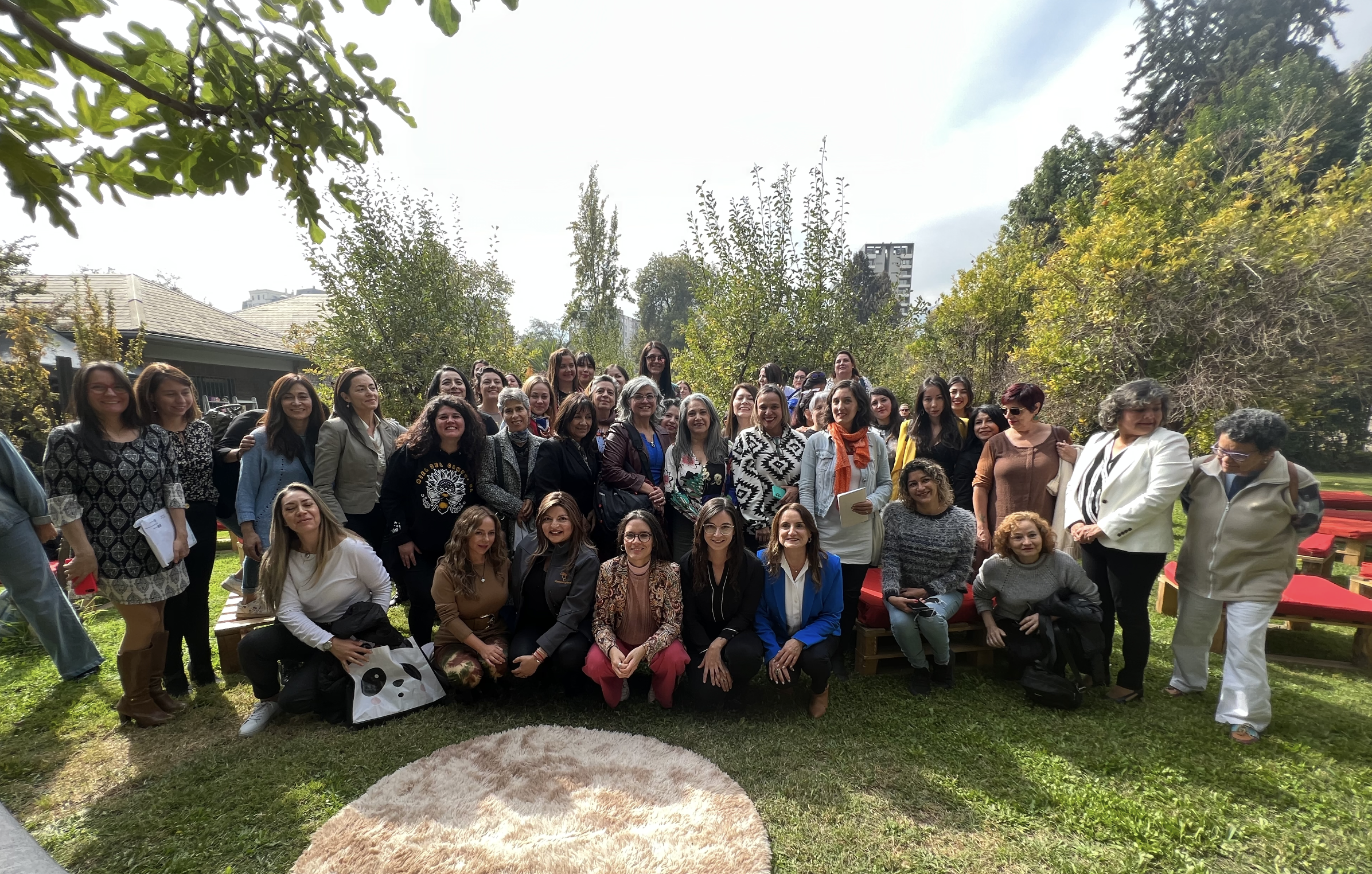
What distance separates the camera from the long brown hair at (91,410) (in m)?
3.13

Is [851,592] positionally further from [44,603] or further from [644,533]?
[44,603]

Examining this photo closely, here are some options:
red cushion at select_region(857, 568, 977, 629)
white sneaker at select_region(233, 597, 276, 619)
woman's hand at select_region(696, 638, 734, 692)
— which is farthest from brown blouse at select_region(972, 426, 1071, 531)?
white sneaker at select_region(233, 597, 276, 619)

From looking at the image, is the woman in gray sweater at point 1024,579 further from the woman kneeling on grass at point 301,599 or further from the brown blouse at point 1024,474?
the woman kneeling on grass at point 301,599

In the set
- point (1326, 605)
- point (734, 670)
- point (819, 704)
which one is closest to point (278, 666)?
point (734, 670)

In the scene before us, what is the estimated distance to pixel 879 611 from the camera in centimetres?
407

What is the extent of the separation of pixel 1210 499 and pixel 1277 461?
0.38m

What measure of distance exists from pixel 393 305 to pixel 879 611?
30.5 ft

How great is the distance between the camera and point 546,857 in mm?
2379

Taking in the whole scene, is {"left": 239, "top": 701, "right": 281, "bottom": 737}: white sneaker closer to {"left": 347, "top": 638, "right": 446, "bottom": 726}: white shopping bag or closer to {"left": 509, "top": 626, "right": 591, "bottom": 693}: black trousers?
{"left": 347, "top": 638, "right": 446, "bottom": 726}: white shopping bag

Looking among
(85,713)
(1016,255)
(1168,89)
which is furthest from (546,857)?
(1168,89)

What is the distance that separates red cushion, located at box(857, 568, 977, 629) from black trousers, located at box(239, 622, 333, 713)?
3613 millimetres

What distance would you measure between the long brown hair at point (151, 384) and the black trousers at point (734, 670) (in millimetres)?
3614

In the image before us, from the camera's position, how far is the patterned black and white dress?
3.14 metres

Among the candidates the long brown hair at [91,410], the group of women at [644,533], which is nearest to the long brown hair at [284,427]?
the group of women at [644,533]
